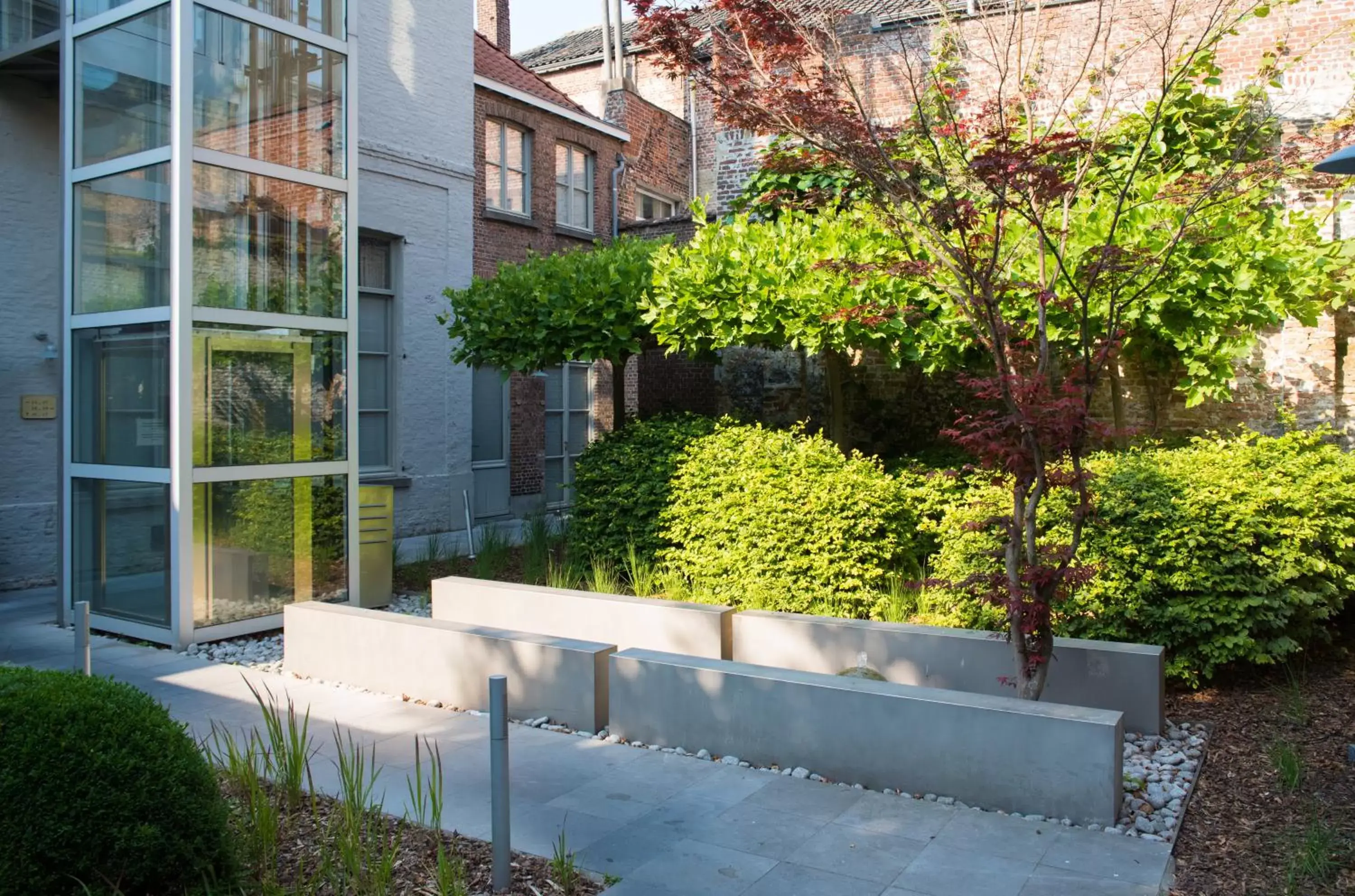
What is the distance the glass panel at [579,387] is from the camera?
16891 millimetres

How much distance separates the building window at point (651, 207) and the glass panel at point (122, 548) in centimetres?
1193

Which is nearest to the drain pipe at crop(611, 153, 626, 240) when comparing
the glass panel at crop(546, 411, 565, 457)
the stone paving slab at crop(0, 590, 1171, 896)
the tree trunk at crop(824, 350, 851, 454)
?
the glass panel at crop(546, 411, 565, 457)

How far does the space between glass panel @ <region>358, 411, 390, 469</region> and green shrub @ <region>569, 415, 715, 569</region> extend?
4484mm

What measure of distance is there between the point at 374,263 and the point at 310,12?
213 inches

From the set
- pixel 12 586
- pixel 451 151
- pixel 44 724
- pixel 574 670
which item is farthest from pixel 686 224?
pixel 44 724

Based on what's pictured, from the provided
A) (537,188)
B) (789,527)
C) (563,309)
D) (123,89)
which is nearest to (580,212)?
(537,188)

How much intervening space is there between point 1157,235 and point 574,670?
5409 millimetres

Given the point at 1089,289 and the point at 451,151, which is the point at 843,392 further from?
the point at 1089,289

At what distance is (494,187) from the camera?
605 inches

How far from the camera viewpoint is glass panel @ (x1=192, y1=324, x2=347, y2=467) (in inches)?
299

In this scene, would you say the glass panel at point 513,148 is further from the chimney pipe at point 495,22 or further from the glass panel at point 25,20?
the glass panel at point 25,20

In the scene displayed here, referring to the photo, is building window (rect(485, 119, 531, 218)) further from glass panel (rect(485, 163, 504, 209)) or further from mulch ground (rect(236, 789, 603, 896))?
mulch ground (rect(236, 789, 603, 896))

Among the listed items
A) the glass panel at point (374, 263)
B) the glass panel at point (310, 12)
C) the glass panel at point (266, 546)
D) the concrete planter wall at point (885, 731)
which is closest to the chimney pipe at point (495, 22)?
the glass panel at point (374, 263)

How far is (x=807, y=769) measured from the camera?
499 centimetres
